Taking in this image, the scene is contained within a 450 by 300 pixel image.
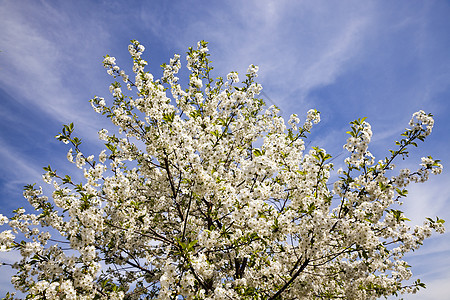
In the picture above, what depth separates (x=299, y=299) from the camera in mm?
8227

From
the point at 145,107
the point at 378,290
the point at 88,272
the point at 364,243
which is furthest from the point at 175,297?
the point at 378,290

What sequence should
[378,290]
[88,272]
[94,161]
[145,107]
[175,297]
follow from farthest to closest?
[378,290], [145,107], [94,161], [175,297], [88,272]

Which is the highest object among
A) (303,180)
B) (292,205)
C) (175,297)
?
(303,180)

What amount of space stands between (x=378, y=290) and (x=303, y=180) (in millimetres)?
4503

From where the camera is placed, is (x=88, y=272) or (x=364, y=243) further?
(x=364, y=243)

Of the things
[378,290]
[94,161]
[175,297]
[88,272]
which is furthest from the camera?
[378,290]

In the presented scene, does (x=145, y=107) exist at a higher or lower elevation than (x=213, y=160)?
higher

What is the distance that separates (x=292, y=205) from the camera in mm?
8125

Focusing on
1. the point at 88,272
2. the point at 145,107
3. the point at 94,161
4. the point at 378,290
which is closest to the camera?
the point at 88,272

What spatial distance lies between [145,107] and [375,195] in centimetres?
635

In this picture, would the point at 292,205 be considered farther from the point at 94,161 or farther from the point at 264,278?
the point at 94,161

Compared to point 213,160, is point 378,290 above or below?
below

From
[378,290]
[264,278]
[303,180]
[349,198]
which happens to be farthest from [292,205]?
[378,290]

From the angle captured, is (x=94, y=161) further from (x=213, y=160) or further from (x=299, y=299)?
(x=299, y=299)
